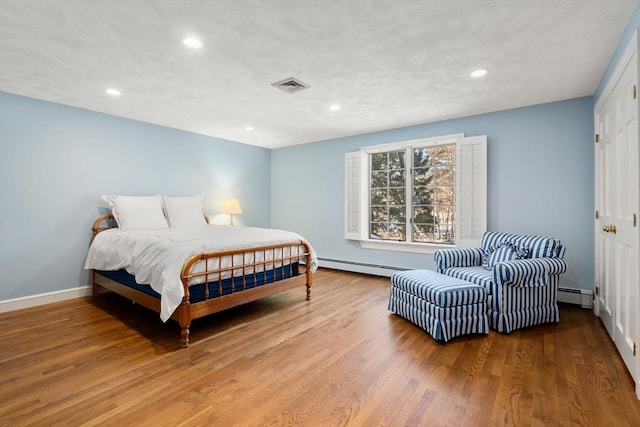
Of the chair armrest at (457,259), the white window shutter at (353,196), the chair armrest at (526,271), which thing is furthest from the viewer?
the white window shutter at (353,196)

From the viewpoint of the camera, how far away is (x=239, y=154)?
5812 mm

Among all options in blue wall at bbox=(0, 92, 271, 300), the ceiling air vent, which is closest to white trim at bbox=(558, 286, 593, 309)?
the ceiling air vent

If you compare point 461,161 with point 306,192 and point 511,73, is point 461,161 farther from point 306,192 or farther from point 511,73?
point 306,192

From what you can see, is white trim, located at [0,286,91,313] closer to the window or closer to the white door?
the window

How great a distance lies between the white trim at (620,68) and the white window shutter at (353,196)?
299 cm

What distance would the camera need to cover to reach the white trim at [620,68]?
1.91 m

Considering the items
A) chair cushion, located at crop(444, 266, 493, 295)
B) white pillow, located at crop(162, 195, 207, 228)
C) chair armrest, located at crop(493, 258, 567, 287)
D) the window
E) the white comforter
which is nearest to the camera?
the white comforter

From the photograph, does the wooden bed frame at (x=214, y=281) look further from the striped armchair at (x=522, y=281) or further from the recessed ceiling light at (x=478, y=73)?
the recessed ceiling light at (x=478, y=73)

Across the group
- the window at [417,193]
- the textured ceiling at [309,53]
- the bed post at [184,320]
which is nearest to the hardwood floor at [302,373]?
the bed post at [184,320]

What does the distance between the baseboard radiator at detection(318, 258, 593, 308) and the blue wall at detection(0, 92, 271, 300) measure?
2812 mm

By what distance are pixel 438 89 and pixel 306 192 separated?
3204 mm

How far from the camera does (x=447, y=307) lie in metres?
2.62

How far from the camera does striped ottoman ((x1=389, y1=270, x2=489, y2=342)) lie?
2.62 meters

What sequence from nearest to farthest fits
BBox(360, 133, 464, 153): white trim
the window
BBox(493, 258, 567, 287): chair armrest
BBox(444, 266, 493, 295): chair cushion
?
BBox(493, 258, 567, 287): chair armrest < BBox(444, 266, 493, 295): chair cushion < the window < BBox(360, 133, 464, 153): white trim
